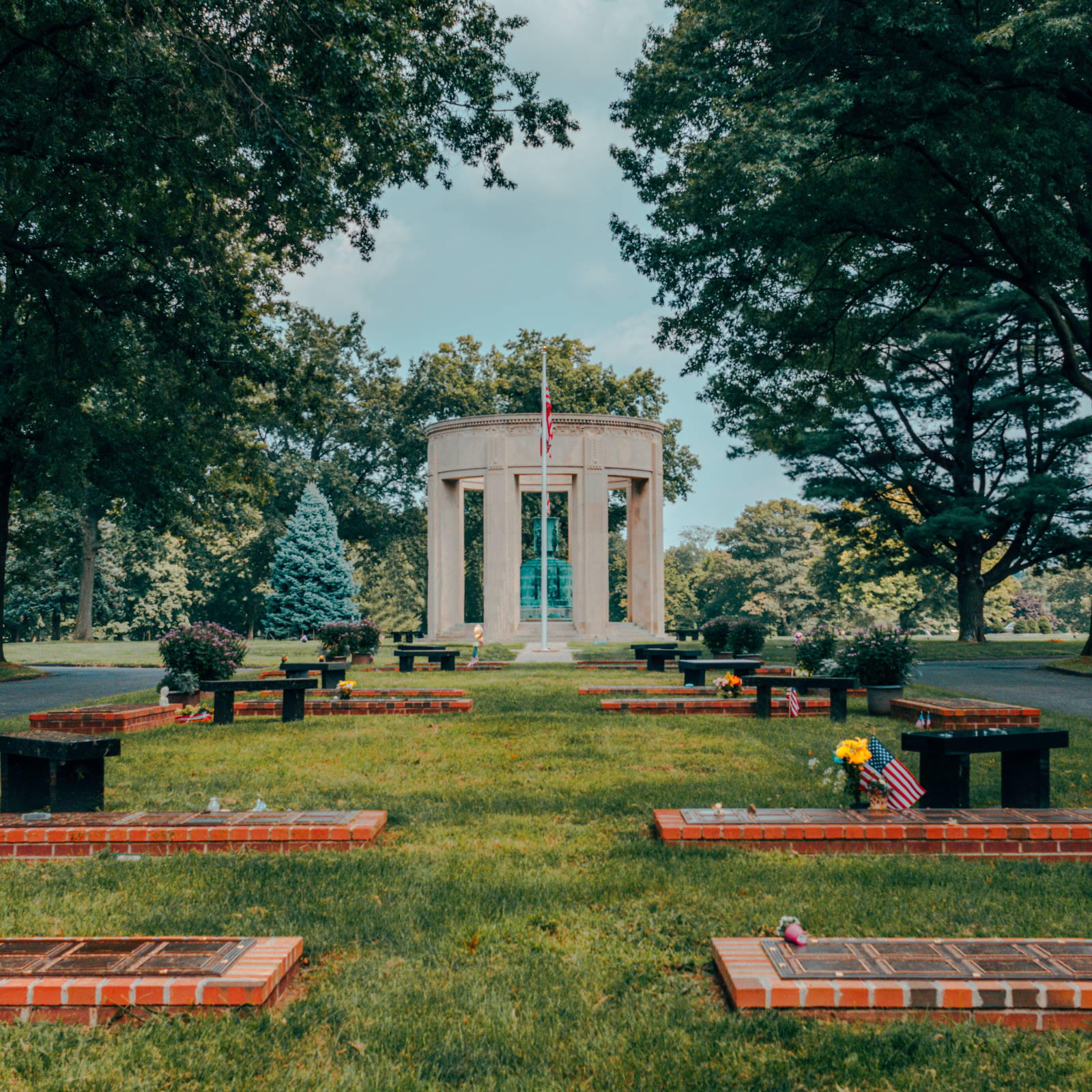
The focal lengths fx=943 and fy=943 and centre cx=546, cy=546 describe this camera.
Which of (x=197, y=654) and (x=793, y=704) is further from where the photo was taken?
(x=197, y=654)

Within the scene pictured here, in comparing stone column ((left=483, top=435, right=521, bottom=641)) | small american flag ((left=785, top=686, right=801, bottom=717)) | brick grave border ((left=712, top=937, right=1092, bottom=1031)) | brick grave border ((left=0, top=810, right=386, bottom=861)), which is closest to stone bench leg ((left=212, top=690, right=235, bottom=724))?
brick grave border ((left=0, top=810, right=386, bottom=861))

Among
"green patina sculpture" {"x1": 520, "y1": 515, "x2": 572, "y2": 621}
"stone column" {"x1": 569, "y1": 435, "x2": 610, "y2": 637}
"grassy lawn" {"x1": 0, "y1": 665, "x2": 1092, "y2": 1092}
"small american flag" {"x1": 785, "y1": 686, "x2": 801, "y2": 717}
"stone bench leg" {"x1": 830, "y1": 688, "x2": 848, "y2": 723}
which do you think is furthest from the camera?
"green patina sculpture" {"x1": 520, "y1": 515, "x2": 572, "y2": 621}

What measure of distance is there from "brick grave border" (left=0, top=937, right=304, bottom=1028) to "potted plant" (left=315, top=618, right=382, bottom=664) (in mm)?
18069

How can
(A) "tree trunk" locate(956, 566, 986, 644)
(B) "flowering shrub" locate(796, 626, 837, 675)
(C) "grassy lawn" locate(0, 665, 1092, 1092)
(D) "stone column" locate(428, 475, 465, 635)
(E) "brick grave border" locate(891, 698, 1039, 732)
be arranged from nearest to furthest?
(C) "grassy lawn" locate(0, 665, 1092, 1092) → (E) "brick grave border" locate(891, 698, 1039, 732) → (B) "flowering shrub" locate(796, 626, 837, 675) → (A) "tree trunk" locate(956, 566, 986, 644) → (D) "stone column" locate(428, 475, 465, 635)

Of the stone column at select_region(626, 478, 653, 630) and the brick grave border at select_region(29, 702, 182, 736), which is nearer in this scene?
the brick grave border at select_region(29, 702, 182, 736)

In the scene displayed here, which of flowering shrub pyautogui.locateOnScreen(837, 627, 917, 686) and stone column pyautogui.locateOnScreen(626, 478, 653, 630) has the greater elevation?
stone column pyautogui.locateOnScreen(626, 478, 653, 630)

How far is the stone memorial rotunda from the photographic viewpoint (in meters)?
34.3

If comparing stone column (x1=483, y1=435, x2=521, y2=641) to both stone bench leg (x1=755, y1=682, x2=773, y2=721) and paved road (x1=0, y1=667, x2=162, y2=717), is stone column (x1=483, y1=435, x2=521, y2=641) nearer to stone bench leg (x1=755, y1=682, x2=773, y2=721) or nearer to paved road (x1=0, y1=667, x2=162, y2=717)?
paved road (x1=0, y1=667, x2=162, y2=717)

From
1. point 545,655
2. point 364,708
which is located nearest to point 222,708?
point 364,708

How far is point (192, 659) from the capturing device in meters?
12.4

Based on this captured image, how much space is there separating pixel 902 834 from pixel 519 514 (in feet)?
99.2

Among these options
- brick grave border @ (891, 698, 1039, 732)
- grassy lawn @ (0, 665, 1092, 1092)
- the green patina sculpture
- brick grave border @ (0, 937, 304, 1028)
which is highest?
the green patina sculpture

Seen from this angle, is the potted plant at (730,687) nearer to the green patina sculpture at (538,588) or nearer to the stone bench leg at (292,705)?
the stone bench leg at (292,705)

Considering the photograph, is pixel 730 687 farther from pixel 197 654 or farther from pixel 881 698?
pixel 197 654
